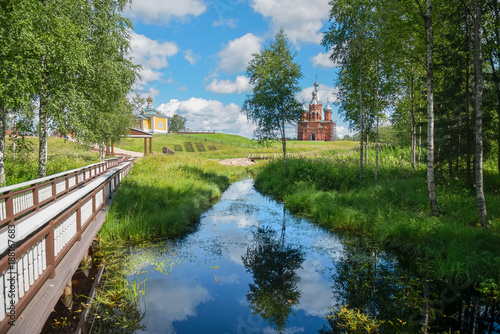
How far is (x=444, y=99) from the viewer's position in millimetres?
13641

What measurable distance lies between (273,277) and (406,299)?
9.92 ft

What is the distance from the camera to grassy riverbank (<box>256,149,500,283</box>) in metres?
7.06

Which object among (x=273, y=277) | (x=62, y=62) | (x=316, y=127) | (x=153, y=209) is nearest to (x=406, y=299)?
(x=273, y=277)

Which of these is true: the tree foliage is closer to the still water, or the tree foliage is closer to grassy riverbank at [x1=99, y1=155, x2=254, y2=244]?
grassy riverbank at [x1=99, y1=155, x2=254, y2=244]

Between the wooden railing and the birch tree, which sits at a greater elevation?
the birch tree

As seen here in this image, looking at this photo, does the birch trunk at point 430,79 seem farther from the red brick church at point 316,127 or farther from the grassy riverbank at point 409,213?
the red brick church at point 316,127

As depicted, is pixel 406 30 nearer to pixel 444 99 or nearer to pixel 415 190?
pixel 444 99

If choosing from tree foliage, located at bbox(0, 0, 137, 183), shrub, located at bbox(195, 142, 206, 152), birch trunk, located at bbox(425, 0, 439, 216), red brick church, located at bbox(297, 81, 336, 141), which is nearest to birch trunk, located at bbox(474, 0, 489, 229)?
birch trunk, located at bbox(425, 0, 439, 216)

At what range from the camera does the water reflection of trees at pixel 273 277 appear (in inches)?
237

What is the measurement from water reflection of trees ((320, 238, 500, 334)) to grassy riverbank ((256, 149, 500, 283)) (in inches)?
19.6

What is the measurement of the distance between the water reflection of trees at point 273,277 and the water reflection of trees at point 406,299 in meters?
0.94

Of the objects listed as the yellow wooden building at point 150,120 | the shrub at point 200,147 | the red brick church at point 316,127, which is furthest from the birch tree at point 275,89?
the red brick church at point 316,127

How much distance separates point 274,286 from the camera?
7004mm

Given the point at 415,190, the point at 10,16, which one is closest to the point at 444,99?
the point at 415,190
